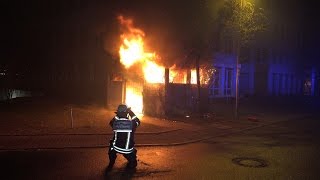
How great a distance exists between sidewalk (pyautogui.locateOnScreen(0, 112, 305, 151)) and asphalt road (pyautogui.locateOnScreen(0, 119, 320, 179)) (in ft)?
1.85

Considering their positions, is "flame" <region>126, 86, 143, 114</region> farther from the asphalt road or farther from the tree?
the asphalt road

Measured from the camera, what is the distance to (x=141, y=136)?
14.1 metres

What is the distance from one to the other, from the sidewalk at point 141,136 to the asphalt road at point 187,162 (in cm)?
56

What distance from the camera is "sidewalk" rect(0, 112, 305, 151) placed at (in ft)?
39.4

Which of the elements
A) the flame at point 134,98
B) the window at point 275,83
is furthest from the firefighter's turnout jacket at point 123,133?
the window at point 275,83

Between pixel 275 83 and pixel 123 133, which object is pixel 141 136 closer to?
pixel 123 133

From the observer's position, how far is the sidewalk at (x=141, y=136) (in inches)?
473

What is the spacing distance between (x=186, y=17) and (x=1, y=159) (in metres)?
13.8

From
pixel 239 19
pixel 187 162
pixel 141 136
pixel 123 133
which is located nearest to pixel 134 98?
pixel 239 19

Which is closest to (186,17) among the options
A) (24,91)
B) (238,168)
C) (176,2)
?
(176,2)

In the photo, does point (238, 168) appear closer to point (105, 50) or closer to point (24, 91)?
point (105, 50)

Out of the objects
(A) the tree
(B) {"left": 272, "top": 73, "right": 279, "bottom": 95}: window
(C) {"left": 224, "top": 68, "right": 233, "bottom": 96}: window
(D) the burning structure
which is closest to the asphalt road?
(D) the burning structure

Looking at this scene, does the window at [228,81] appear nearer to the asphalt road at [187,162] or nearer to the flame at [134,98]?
the flame at [134,98]

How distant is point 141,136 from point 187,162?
4.17m
